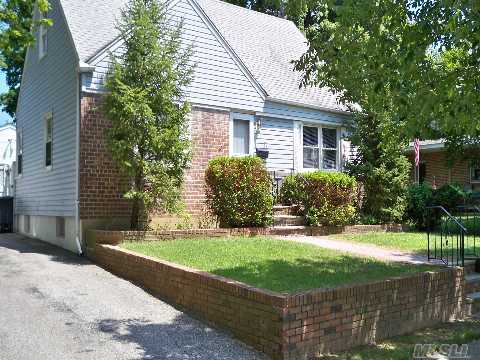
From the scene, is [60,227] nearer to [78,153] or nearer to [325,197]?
[78,153]

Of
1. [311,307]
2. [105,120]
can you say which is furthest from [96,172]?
[311,307]

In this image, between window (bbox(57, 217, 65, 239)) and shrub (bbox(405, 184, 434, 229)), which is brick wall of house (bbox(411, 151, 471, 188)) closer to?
shrub (bbox(405, 184, 434, 229))

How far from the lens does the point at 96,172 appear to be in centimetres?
1223

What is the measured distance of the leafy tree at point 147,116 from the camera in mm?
11031

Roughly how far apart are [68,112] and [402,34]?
29.9 ft

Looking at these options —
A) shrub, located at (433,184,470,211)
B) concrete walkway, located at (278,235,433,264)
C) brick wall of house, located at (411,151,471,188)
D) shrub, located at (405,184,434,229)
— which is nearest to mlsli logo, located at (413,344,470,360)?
concrete walkway, located at (278,235,433,264)

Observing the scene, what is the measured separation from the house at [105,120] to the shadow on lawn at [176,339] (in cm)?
573

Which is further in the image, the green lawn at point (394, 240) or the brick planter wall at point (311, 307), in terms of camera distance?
the green lawn at point (394, 240)

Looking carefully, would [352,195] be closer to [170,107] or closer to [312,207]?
[312,207]

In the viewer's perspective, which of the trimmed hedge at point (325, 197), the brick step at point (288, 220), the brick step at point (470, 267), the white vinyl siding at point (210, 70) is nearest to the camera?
the brick step at point (470, 267)

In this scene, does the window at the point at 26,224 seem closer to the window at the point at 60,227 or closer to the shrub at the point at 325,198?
the window at the point at 60,227

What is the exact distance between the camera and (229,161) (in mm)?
12414

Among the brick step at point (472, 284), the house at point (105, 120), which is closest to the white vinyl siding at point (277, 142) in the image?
the house at point (105, 120)

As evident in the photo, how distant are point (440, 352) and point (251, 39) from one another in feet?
48.7
